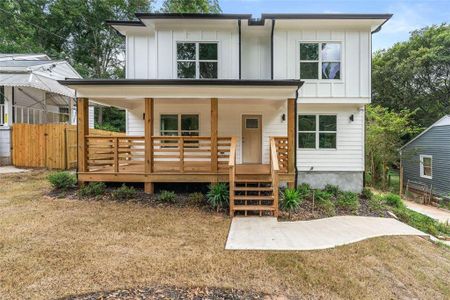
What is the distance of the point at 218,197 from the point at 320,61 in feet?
22.4

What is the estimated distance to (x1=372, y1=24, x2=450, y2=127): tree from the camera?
24419 mm

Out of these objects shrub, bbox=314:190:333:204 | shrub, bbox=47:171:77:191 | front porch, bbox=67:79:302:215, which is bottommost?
shrub, bbox=314:190:333:204

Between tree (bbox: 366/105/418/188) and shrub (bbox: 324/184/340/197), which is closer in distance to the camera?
shrub (bbox: 324/184/340/197)

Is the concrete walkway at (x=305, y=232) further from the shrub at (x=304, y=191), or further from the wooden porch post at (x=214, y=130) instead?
the wooden porch post at (x=214, y=130)

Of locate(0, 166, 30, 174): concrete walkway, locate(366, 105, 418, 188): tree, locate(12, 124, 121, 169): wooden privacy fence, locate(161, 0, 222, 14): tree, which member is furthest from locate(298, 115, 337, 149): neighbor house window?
locate(0, 166, 30, 174): concrete walkway

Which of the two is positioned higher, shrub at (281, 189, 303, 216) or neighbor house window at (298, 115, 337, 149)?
neighbor house window at (298, 115, 337, 149)

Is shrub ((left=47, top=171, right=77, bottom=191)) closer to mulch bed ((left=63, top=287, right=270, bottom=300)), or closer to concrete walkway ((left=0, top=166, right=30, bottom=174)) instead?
concrete walkway ((left=0, top=166, right=30, bottom=174))

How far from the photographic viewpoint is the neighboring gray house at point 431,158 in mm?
16094

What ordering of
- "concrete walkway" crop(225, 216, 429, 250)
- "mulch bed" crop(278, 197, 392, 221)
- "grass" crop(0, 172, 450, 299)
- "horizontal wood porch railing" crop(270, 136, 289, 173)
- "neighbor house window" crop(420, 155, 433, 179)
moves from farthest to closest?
"neighbor house window" crop(420, 155, 433, 179) < "horizontal wood porch railing" crop(270, 136, 289, 173) < "mulch bed" crop(278, 197, 392, 221) < "concrete walkway" crop(225, 216, 429, 250) < "grass" crop(0, 172, 450, 299)

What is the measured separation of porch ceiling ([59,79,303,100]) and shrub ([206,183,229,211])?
2847 millimetres

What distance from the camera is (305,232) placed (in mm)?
6145

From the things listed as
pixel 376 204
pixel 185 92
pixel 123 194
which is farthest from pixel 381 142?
pixel 123 194

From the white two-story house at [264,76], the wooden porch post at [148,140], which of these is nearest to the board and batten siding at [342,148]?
the white two-story house at [264,76]

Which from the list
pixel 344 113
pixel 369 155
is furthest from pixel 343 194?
pixel 369 155
